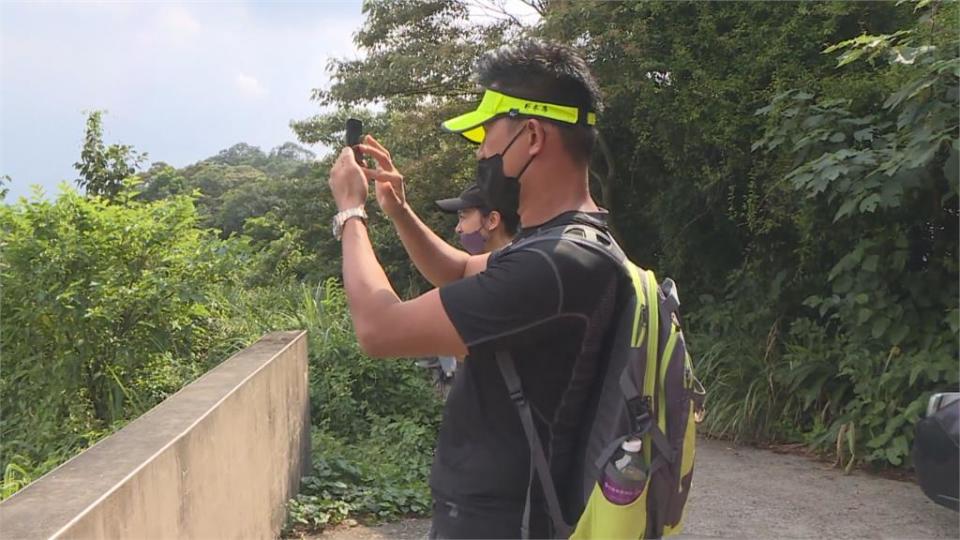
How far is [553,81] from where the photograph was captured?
1.88 m

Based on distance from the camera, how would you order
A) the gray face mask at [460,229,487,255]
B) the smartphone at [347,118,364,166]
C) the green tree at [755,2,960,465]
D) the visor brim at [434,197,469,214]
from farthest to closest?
the green tree at [755,2,960,465]
the gray face mask at [460,229,487,255]
the visor brim at [434,197,469,214]
the smartphone at [347,118,364,166]

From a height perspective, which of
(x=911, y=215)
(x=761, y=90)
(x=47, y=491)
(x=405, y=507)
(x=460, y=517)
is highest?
(x=761, y=90)

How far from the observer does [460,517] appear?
184cm

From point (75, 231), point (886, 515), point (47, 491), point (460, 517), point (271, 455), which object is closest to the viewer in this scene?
point (460, 517)

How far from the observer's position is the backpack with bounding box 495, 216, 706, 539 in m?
1.71

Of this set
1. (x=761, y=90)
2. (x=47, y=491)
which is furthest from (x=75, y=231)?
(x=761, y=90)

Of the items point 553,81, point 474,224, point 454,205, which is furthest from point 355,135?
point 474,224

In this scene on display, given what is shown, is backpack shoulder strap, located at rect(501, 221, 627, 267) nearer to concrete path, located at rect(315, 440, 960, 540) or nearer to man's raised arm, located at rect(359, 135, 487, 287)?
man's raised arm, located at rect(359, 135, 487, 287)

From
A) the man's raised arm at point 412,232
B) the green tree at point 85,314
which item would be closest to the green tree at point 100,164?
the green tree at point 85,314

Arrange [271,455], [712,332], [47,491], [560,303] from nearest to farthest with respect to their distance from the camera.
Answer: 1. [560,303]
2. [47,491]
3. [271,455]
4. [712,332]

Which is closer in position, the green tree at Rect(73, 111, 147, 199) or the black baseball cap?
the black baseball cap

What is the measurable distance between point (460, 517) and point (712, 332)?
7.32 meters

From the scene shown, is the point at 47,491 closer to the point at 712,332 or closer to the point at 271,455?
the point at 271,455

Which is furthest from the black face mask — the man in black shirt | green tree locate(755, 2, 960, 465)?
green tree locate(755, 2, 960, 465)
